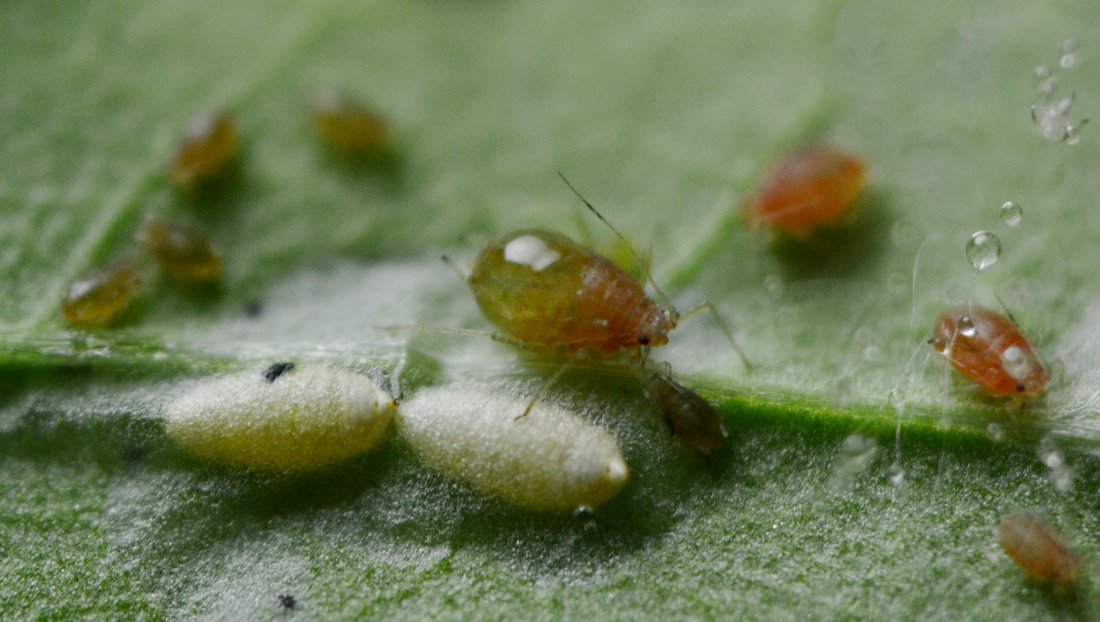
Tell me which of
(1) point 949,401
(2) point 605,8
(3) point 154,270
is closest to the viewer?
→ (1) point 949,401

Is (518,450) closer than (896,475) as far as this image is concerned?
Yes

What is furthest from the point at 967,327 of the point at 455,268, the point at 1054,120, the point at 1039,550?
the point at 455,268

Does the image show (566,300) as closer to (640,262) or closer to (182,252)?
(640,262)

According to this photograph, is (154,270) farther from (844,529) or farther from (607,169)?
(844,529)

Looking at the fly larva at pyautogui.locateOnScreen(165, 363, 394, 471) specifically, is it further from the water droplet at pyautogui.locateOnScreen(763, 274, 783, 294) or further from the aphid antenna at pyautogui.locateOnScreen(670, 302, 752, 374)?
the water droplet at pyautogui.locateOnScreen(763, 274, 783, 294)

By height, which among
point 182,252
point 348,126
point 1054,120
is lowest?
point 182,252

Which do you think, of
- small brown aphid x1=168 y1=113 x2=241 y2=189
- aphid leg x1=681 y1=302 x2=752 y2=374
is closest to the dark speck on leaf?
small brown aphid x1=168 y1=113 x2=241 y2=189

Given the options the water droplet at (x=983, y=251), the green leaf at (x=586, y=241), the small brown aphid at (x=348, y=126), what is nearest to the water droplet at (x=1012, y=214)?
the green leaf at (x=586, y=241)

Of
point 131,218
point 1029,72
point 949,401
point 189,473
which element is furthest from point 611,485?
point 1029,72
